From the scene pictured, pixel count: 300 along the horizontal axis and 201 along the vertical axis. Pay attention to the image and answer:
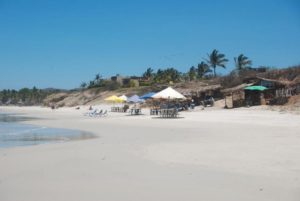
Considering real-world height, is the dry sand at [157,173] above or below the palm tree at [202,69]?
below

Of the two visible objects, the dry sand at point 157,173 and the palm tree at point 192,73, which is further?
the palm tree at point 192,73

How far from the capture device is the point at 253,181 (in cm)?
645

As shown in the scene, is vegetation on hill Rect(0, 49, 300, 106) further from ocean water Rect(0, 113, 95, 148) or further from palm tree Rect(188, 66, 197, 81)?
ocean water Rect(0, 113, 95, 148)

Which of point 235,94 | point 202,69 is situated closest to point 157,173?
point 235,94

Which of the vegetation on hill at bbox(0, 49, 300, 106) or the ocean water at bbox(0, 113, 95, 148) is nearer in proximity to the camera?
the ocean water at bbox(0, 113, 95, 148)

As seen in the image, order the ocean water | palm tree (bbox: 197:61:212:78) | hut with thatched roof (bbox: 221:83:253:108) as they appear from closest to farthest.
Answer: the ocean water → hut with thatched roof (bbox: 221:83:253:108) → palm tree (bbox: 197:61:212:78)

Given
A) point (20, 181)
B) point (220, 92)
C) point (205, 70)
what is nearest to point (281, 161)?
point (20, 181)

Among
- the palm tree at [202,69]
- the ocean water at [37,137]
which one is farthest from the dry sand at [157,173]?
the palm tree at [202,69]

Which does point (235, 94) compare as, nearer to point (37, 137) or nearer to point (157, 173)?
point (37, 137)

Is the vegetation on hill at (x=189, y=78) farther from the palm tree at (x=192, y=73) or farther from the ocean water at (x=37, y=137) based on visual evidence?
the ocean water at (x=37, y=137)

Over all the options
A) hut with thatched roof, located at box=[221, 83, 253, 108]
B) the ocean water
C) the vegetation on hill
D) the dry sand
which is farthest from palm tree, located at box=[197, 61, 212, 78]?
the dry sand

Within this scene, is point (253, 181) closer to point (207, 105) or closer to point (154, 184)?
point (154, 184)

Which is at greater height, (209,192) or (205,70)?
(205,70)

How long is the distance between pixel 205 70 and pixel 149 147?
61367mm
